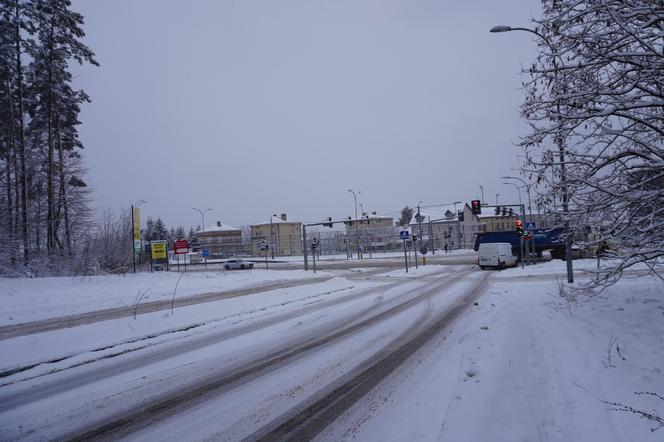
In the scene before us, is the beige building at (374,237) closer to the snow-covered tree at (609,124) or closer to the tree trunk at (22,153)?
the tree trunk at (22,153)

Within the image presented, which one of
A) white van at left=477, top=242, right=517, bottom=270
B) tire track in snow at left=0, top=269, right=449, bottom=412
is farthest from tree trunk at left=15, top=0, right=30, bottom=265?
white van at left=477, top=242, right=517, bottom=270

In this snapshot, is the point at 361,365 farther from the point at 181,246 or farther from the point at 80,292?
the point at 181,246

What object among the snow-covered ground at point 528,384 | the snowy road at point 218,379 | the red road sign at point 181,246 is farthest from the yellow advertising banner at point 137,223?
the snow-covered ground at point 528,384

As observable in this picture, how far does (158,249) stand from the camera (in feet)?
103

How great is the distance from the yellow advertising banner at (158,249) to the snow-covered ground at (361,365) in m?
21.0

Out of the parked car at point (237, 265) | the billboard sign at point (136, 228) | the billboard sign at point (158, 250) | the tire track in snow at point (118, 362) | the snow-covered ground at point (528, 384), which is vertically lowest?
the parked car at point (237, 265)

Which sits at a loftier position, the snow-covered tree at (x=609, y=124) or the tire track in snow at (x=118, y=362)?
the snow-covered tree at (x=609, y=124)

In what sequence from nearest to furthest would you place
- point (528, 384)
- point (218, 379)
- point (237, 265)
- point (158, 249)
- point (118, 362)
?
point (528, 384) → point (218, 379) → point (118, 362) → point (158, 249) → point (237, 265)

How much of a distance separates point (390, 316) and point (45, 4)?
2790cm

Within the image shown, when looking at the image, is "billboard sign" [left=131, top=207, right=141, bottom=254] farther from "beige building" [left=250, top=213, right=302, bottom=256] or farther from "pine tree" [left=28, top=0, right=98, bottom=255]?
"beige building" [left=250, top=213, right=302, bottom=256]

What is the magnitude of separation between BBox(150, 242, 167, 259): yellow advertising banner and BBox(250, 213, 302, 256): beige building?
44610mm

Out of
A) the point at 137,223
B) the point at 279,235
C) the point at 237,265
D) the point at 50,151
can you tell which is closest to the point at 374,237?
the point at 279,235

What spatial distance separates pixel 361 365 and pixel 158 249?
29.0 m

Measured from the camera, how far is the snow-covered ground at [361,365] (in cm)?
429
